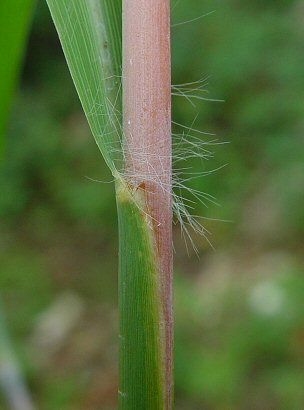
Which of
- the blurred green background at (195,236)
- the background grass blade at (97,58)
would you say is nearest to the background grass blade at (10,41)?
the background grass blade at (97,58)

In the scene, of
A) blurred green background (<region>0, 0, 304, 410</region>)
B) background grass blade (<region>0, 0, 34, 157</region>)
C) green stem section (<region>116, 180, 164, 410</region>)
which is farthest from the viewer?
blurred green background (<region>0, 0, 304, 410</region>)

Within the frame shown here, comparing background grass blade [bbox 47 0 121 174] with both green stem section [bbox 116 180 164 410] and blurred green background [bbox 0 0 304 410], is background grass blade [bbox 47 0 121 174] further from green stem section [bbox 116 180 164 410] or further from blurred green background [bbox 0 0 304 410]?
blurred green background [bbox 0 0 304 410]

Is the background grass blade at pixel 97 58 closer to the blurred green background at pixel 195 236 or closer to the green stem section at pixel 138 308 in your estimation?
the green stem section at pixel 138 308

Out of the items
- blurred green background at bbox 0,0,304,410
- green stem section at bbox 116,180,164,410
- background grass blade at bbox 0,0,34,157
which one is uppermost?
background grass blade at bbox 0,0,34,157

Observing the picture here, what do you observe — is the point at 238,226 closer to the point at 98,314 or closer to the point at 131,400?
the point at 98,314

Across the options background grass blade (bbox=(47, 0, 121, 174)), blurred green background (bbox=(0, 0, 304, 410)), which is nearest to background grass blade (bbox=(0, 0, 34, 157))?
background grass blade (bbox=(47, 0, 121, 174))

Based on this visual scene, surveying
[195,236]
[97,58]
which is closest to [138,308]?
[97,58]
